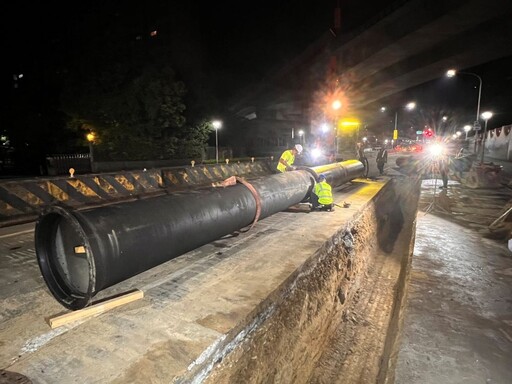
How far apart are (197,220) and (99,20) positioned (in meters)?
22.6

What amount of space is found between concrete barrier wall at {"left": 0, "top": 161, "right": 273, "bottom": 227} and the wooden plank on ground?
4.64 metres

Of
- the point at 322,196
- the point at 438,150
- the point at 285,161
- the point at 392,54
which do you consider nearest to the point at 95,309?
the point at 322,196

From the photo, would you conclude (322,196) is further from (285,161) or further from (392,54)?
(392,54)

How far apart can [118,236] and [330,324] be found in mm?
3902

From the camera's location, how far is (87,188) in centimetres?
871

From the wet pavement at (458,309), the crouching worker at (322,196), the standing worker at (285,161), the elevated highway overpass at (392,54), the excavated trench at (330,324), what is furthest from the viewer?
the elevated highway overpass at (392,54)

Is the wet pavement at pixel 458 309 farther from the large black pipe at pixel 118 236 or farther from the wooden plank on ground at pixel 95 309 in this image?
the wooden plank on ground at pixel 95 309

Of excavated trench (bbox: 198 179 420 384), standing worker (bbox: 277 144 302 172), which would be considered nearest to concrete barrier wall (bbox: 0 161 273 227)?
standing worker (bbox: 277 144 302 172)

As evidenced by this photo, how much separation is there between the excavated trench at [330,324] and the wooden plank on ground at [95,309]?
130cm

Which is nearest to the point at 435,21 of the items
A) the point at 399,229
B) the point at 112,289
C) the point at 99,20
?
the point at 399,229

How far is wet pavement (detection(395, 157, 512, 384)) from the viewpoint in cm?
282

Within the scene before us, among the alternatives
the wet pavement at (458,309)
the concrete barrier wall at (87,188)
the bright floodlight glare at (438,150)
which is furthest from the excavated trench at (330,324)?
the bright floodlight glare at (438,150)

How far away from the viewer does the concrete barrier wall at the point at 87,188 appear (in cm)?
721

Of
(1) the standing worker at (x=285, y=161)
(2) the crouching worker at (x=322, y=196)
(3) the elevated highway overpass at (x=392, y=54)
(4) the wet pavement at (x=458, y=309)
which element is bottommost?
(4) the wet pavement at (x=458, y=309)
